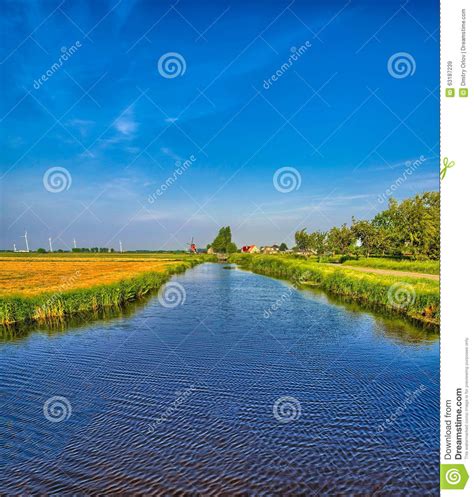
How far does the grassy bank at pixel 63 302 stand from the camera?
22.9 metres

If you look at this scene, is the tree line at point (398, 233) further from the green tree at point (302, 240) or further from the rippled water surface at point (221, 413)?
the rippled water surface at point (221, 413)

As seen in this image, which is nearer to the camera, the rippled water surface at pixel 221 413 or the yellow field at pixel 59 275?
the rippled water surface at pixel 221 413

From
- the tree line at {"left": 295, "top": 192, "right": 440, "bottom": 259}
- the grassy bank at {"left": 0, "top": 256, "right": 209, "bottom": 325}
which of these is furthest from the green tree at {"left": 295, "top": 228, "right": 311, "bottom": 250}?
the grassy bank at {"left": 0, "top": 256, "right": 209, "bottom": 325}

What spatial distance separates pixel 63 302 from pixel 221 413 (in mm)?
18248

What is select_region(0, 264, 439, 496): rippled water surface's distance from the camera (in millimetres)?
7727

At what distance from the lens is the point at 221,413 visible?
10.6 meters

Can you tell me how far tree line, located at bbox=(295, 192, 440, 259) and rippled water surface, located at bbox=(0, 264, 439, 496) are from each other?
37.2 m

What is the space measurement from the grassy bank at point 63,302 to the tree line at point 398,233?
3999cm

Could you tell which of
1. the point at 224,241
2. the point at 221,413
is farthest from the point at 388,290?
the point at 224,241

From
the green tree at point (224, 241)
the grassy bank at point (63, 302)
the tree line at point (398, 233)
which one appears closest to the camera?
the grassy bank at point (63, 302)

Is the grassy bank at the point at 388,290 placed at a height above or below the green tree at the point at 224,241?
below

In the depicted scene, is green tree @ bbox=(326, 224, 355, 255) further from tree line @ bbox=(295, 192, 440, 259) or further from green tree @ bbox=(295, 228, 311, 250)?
green tree @ bbox=(295, 228, 311, 250)

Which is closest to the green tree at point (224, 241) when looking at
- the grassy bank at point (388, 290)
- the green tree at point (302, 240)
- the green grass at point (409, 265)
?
the green tree at point (302, 240)
